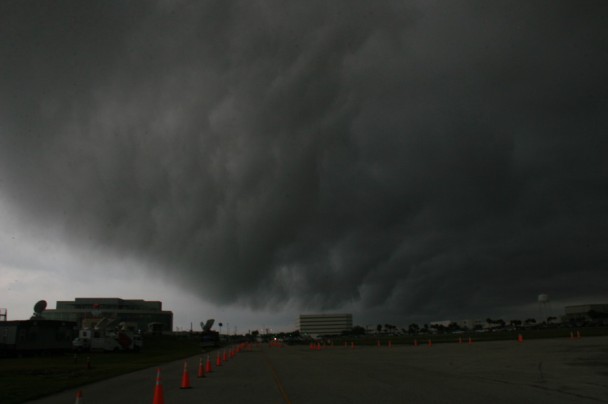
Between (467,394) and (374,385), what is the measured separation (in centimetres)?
407

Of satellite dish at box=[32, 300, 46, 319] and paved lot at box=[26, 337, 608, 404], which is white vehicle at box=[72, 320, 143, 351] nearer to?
satellite dish at box=[32, 300, 46, 319]

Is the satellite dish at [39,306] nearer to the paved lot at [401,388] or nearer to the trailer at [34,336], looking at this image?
the trailer at [34,336]

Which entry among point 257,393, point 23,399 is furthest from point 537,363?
point 23,399

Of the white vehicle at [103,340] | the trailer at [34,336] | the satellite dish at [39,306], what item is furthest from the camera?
the satellite dish at [39,306]

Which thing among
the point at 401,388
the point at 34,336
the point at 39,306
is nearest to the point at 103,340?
the point at 34,336

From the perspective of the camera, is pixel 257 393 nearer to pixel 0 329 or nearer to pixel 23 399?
pixel 23 399

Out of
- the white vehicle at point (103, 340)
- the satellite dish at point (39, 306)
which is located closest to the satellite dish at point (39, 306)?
the satellite dish at point (39, 306)

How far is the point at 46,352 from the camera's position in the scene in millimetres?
51000

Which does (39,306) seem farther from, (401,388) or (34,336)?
(401,388)

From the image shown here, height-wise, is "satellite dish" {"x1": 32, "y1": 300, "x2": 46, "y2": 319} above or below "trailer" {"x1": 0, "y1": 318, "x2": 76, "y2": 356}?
above

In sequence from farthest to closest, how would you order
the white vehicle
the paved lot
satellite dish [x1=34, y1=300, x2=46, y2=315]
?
1. satellite dish [x1=34, y1=300, x2=46, y2=315]
2. the white vehicle
3. the paved lot

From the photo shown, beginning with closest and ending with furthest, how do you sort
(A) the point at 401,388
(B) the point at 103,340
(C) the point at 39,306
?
(A) the point at 401,388 → (B) the point at 103,340 → (C) the point at 39,306

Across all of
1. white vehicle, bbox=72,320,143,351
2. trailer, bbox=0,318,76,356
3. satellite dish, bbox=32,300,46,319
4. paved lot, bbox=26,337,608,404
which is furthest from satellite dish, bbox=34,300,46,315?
paved lot, bbox=26,337,608,404

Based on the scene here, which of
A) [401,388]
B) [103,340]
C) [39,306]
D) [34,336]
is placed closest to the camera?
[401,388]
